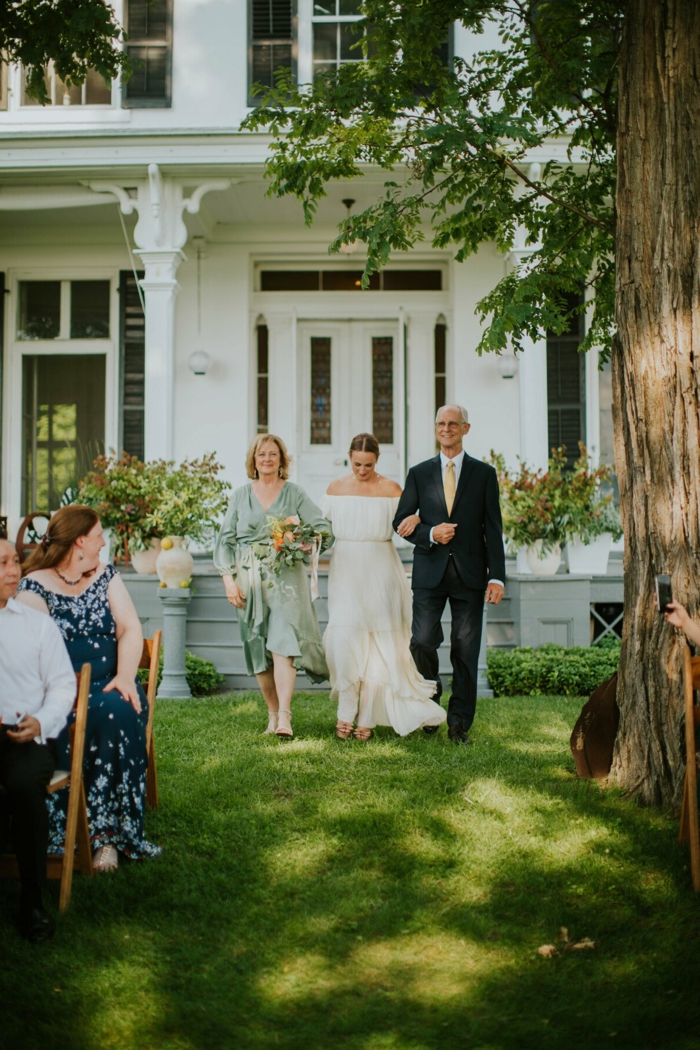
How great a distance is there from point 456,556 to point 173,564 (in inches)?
125

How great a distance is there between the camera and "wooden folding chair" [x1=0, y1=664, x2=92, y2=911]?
3.54 m

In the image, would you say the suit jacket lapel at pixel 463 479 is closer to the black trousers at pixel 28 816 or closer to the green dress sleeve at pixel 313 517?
the green dress sleeve at pixel 313 517

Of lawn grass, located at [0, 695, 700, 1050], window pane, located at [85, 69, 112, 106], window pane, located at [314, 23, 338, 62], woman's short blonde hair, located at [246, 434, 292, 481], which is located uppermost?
window pane, located at [314, 23, 338, 62]

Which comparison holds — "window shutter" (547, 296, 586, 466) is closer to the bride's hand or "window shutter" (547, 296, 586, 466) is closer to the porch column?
the porch column

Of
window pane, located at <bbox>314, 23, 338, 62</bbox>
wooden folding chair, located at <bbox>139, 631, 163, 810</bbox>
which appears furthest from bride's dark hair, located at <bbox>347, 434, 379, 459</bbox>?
window pane, located at <bbox>314, 23, 338, 62</bbox>

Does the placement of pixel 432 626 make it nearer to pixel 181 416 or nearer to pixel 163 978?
pixel 163 978

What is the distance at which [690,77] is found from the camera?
446 centimetres

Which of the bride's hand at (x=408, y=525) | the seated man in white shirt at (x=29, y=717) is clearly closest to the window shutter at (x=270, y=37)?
the bride's hand at (x=408, y=525)

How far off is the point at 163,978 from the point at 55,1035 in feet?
1.31

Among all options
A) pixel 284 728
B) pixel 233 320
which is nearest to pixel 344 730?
pixel 284 728

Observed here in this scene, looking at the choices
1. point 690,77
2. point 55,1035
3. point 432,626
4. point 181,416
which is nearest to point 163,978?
point 55,1035

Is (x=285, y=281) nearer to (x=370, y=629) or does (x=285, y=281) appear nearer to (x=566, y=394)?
(x=566, y=394)

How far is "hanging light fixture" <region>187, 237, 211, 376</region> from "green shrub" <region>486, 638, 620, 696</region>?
472cm

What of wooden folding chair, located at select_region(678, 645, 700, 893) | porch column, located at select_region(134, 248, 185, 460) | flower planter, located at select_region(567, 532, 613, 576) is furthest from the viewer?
porch column, located at select_region(134, 248, 185, 460)
